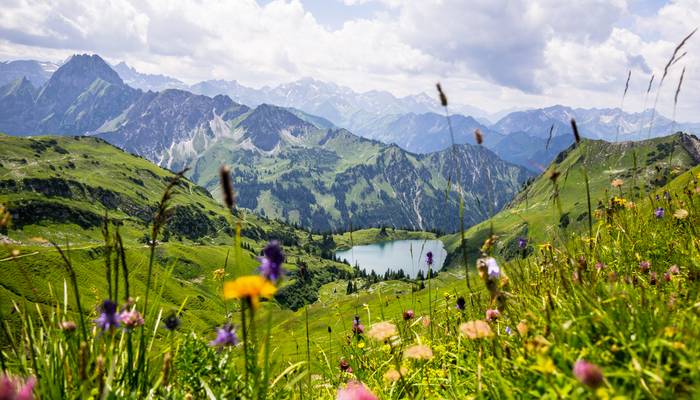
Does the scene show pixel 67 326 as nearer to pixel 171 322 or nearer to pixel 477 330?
pixel 171 322

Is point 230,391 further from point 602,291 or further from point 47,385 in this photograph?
point 602,291

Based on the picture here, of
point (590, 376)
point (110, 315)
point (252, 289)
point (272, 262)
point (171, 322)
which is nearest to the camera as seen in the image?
point (590, 376)

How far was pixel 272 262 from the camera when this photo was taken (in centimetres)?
283

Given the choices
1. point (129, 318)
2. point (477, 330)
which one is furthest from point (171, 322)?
point (477, 330)

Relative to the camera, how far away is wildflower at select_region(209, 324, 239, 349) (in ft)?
12.9

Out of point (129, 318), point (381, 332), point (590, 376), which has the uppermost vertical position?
point (590, 376)

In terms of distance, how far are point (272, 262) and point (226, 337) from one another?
5.05ft

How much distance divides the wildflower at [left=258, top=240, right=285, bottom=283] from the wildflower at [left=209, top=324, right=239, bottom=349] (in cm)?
138

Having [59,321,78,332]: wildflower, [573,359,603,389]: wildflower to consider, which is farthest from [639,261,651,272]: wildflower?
[59,321,78,332]: wildflower

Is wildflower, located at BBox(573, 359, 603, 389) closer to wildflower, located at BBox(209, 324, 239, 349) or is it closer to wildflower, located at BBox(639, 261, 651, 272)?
wildflower, located at BBox(209, 324, 239, 349)

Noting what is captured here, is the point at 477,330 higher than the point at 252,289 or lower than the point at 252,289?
lower

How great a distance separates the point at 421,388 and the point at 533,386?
1.62m

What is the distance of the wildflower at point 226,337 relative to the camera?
155 inches

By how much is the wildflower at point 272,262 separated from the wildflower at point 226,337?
138cm
